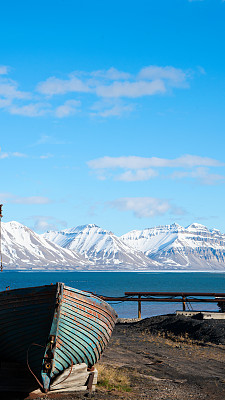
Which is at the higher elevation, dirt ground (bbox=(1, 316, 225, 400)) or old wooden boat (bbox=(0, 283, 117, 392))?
old wooden boat (bbox=(0, 283, 117, 392))

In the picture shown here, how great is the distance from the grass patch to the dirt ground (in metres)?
0.03

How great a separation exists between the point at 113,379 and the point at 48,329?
351cm

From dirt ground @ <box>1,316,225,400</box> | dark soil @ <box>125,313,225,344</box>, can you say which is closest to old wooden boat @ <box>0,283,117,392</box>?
dirt ground @ <box>1,316,225,400</box>

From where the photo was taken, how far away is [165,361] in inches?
690

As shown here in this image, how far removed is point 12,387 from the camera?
1161 cm

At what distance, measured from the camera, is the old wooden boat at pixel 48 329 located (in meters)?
11.4

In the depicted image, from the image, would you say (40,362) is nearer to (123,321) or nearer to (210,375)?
(210,375)

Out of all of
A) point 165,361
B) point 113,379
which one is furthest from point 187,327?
point 113,379

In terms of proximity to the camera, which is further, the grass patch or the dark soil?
the dark soil

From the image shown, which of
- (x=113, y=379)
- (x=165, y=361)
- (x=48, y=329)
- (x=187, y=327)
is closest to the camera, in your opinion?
(x=48, y=329)

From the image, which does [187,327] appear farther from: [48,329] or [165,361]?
[48,329]

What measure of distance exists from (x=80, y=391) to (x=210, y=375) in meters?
5.35

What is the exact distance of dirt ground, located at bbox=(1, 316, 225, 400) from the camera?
41.5ft

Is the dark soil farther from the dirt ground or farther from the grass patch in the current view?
the grass patch
